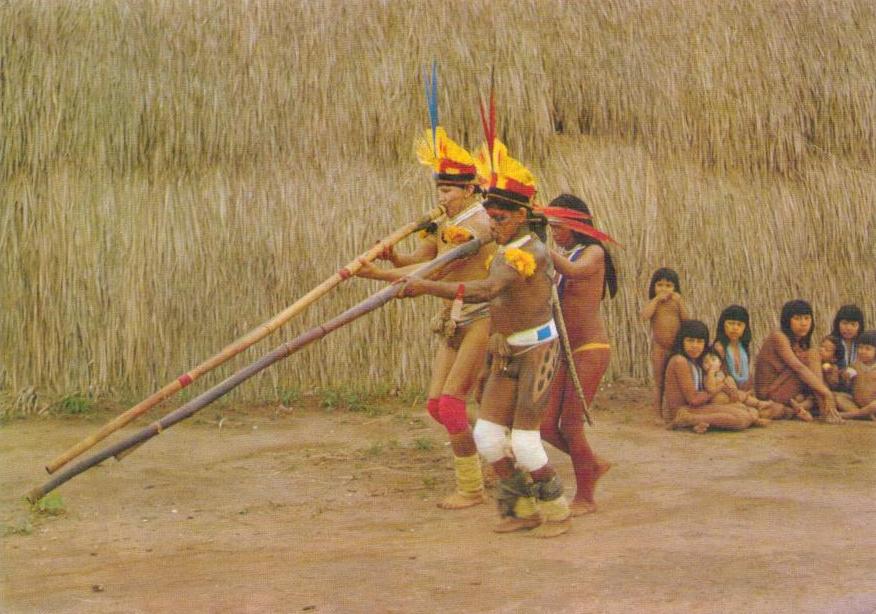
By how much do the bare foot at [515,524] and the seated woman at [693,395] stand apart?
2124mm

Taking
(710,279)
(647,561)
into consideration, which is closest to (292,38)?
(710,279)

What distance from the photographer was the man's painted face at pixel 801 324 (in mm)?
7121

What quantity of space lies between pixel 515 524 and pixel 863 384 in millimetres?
3159

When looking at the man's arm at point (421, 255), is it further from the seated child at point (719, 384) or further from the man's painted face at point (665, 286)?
the seated child at point (719, 384)

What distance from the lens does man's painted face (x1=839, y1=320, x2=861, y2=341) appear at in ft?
23.9

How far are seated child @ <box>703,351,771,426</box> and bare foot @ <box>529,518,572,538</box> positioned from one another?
2208 millimetres

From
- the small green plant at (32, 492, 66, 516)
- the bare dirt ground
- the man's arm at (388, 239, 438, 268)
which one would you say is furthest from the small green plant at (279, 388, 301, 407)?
the small green plant at (32, 492, 66, 516)

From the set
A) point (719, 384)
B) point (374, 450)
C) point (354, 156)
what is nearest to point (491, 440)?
point (374, 450)

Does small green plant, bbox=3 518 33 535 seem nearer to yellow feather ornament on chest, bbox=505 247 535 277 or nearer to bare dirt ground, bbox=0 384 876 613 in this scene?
bare dirt ground, bbox=0 384 876 613

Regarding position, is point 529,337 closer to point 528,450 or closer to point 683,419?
point 528,450

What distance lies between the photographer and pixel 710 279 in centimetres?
776

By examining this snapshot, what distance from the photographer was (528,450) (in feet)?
15.9

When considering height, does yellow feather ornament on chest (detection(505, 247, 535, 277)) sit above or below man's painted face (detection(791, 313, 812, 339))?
above

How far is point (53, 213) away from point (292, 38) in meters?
1.85
